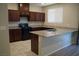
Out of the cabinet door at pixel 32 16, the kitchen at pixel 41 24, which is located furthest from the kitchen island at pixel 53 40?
the cabinet door at pixel 32 16

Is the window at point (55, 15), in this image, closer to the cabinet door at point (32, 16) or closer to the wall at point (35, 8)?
the wall at point (35, 8)

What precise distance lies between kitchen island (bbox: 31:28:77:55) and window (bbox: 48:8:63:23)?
17 cm

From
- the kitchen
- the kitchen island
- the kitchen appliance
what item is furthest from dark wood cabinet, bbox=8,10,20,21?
the kitchen island

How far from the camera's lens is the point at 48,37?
207 cm

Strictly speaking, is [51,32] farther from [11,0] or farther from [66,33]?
[11,0]

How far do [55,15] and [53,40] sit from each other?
0.56m

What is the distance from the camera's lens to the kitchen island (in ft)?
5.91

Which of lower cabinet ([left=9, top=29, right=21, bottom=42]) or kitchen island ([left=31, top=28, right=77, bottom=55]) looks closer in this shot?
lower cabinet ([left=9, top=29, right=21, bottom=42])

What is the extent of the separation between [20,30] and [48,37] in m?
0.62

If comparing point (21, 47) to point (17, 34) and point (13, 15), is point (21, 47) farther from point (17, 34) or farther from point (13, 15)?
point (13, 15)

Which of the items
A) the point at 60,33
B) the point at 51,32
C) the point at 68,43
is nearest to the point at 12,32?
the point at 51,32

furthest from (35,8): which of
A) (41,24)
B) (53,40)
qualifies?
(53,40)

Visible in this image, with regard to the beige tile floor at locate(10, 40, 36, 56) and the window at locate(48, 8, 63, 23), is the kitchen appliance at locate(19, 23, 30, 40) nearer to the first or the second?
the beige tile floor at locate(10, 40, 36, 56)

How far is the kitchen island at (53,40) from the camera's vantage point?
1.80 meters
